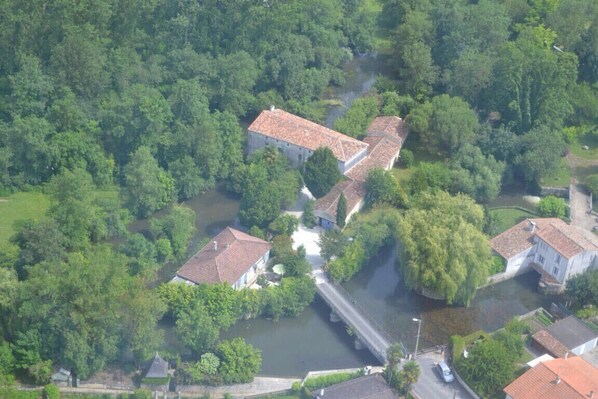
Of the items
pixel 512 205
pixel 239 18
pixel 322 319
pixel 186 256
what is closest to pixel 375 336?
pixel 322 319

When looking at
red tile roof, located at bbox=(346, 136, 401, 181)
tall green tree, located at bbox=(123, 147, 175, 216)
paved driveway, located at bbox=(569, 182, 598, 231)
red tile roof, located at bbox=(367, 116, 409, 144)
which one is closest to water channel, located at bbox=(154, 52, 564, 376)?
tall green tree, located at bbox=(123, 147, 175, 216)

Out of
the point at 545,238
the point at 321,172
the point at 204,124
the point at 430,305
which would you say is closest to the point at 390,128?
the point at 321,172

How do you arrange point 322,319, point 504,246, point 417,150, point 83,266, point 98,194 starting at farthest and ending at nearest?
point 417,150, point 98,194, point 504,246, point 322,319, point 83,266

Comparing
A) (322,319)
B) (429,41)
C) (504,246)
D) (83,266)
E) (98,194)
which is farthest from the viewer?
(429,41)

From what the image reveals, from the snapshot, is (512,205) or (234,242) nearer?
(234,242)

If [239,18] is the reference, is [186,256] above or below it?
below

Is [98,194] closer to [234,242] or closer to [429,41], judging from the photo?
[234,242]

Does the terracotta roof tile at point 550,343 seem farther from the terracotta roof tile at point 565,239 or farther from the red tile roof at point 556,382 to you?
the terracotta roof tile at point 565,239
